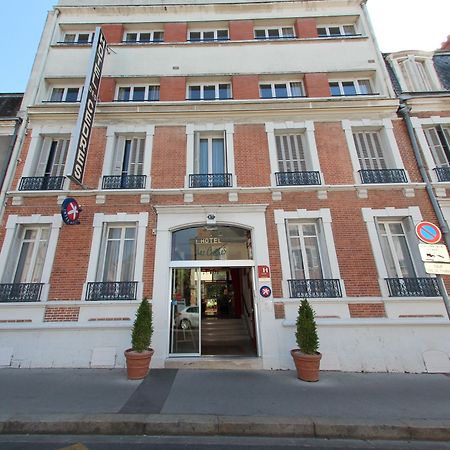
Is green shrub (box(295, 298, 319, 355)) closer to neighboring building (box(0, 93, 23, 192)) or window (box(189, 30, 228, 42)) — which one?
neighboring building (box(0, 93, 23, 192))

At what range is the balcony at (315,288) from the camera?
726 centimetres

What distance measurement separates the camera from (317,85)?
386 inches

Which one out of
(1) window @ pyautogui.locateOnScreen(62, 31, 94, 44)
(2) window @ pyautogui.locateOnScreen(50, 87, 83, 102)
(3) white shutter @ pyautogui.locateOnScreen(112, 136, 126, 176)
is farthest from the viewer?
(1) window @ pyautogui.locateOnScreen(62, 31, 94, 44)

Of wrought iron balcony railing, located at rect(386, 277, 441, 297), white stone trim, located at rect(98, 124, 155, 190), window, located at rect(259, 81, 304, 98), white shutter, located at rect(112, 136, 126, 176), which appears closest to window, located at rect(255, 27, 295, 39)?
window, located at rect(259, 81, 304, 98)

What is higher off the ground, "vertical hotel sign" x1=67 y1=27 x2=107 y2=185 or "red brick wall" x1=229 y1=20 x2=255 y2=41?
"red brick wall" x1=229 y1=20 x2=255 y2=41

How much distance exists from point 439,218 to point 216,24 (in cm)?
1190

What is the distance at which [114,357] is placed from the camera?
267 inches

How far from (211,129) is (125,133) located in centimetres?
321

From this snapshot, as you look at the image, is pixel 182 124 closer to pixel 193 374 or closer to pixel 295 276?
pixel 295 276

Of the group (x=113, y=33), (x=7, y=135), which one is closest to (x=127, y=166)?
(x=7, y=135)

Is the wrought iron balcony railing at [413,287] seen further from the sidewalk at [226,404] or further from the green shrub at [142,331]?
the green shrub at [142,331]

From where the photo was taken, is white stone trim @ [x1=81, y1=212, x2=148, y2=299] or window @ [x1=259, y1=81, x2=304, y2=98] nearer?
white stone trim @ [x1=81, y1=212, x2=148, y2=299]

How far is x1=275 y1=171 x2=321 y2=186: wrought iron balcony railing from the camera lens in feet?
27.5

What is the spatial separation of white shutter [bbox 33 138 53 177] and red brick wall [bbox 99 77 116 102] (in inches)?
102
